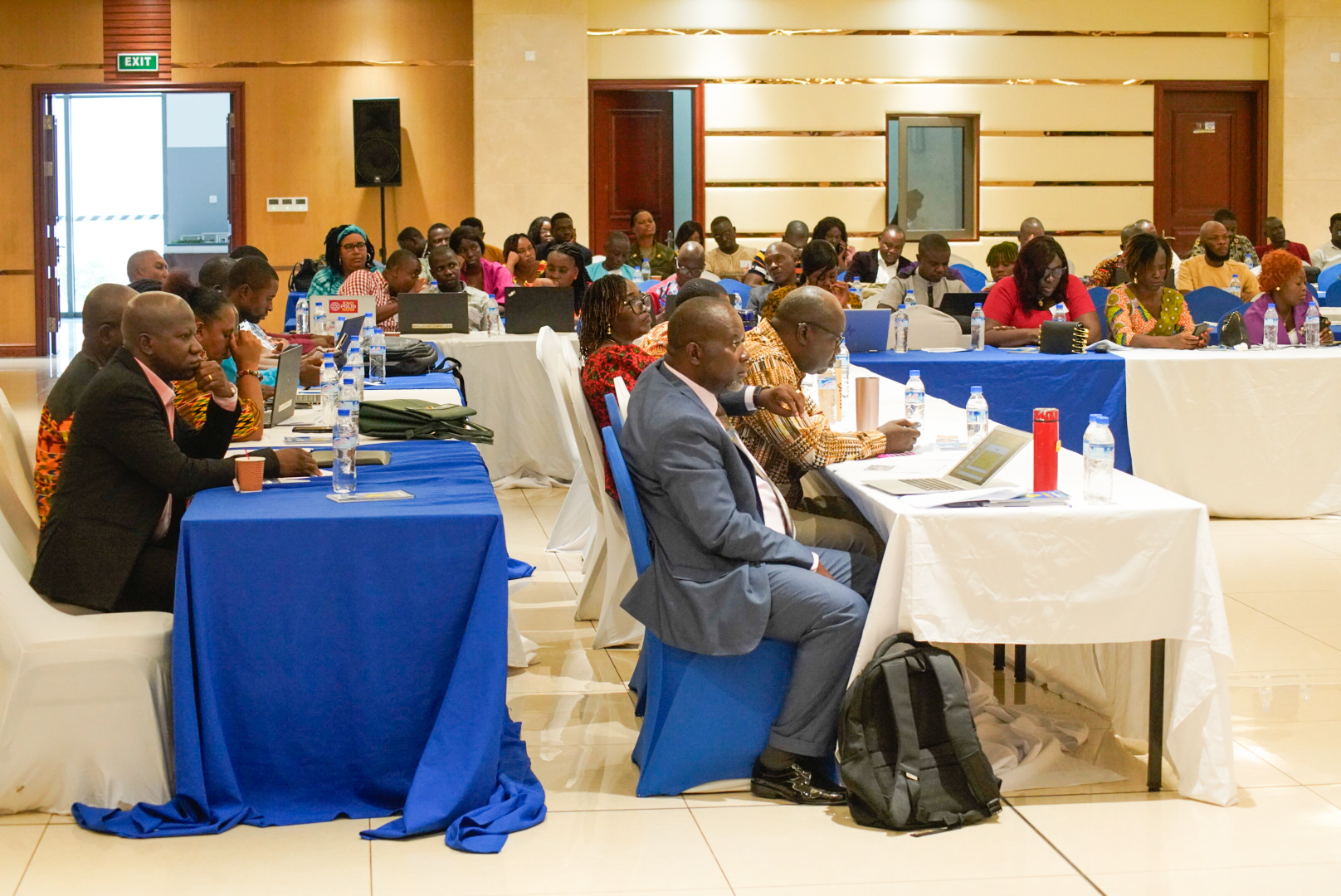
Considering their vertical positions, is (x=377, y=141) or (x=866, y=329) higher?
(x=377, y=141)

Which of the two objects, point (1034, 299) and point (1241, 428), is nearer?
point (1241, 428)

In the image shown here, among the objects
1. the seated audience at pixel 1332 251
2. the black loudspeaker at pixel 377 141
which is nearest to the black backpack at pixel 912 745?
the seated audience at pixel 1332 251

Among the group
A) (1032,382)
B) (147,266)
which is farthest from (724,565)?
(147,266)

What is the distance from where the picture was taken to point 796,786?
3.07 meters

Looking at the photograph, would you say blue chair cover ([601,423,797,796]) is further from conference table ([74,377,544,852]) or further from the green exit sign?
the green exit sign

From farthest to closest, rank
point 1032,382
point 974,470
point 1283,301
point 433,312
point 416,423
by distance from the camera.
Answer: point 433,312 → point 1283,301 → point 1032,382 → point 416,423 → point 974,470

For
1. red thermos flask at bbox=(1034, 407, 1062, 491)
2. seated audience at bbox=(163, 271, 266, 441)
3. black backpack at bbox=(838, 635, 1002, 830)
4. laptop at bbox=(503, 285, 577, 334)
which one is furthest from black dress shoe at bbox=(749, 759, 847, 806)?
laptop at bbox=(503, 285, 577, 334)

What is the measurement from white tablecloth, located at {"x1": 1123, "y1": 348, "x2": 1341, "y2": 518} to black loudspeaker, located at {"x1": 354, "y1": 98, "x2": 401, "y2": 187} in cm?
781

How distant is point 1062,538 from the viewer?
2943mm

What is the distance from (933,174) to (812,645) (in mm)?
10128

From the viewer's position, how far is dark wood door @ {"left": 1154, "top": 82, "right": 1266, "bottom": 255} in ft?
41.8

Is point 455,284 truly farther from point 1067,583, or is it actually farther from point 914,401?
point 1067,583

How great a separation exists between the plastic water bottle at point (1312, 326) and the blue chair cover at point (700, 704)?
436 cm

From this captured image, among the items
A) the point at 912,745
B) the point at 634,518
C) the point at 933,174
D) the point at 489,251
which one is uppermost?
the point at 933,174
